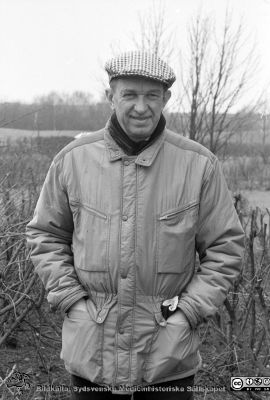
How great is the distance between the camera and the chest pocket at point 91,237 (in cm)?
202

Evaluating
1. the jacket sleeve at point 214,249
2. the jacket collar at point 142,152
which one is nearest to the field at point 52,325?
the jacket sleeve at point 214,249

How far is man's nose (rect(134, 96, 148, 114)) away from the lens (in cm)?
201

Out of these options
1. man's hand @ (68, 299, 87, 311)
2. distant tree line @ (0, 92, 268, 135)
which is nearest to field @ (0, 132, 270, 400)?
man's hand @ (68, 299, 87, 311)

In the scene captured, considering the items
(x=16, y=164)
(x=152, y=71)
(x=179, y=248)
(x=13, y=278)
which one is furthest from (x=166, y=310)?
(x=16, y=164)

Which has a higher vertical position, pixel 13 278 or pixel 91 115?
pixel 91 115

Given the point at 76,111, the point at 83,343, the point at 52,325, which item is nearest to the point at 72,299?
the point at 83,343

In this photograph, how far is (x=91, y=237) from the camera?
6.71 ft

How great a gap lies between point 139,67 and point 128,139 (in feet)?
0.89

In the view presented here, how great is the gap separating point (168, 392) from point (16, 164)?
13.5 feet

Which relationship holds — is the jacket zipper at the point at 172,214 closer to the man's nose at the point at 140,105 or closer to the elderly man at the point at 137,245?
the elderly man at the point at 137,245

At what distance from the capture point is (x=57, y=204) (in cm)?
213

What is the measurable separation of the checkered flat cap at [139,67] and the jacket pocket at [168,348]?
88cm

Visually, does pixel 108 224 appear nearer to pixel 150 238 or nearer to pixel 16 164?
pixel 150 238

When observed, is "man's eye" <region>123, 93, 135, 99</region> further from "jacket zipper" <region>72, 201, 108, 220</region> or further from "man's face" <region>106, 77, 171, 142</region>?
"jacket zipper" <region>72, 201, 108, 220</region>
